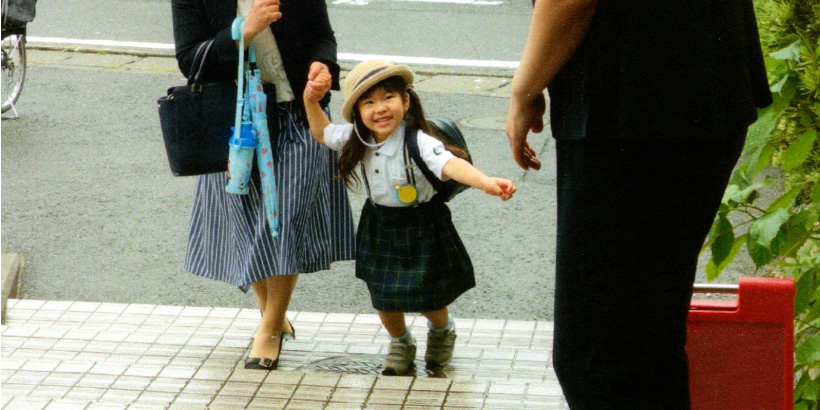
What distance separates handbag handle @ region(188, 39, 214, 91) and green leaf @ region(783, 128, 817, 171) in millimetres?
1935

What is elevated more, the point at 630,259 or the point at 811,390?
the point at 630,259

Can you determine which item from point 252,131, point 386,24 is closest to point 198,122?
point 252,131

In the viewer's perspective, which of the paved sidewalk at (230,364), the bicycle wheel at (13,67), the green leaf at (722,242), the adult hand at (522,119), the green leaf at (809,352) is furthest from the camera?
the bicycle wheel at (13,67)

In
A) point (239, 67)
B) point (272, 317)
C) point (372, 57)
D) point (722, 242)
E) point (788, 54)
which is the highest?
point (788, 54)

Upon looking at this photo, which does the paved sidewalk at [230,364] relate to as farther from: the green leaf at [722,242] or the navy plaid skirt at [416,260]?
the green leaf at [722,242]

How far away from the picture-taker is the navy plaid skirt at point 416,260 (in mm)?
3750

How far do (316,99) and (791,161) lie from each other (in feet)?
5.16

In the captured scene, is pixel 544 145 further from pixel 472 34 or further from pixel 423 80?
pixel 472 34

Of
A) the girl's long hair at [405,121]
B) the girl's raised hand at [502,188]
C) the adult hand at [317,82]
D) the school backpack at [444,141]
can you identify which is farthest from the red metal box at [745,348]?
the adult hand at [317,82]

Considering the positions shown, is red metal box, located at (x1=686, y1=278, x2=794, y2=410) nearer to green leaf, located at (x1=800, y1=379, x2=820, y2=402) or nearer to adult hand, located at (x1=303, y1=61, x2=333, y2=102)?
green leaf, located at (x1=800, y1=379, x2=820, y2=402)

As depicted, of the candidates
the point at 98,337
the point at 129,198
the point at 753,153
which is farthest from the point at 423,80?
the point at 753,153

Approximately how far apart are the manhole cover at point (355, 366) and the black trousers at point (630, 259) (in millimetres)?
1740

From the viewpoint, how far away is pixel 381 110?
11.9 feet

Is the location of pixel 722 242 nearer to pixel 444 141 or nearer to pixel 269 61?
pixel 444 141
